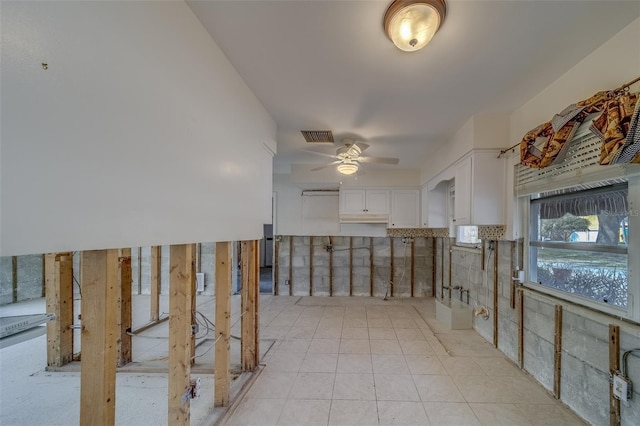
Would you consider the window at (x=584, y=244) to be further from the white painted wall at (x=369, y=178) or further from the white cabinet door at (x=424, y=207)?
the white painted wall at (x=369, y=178)

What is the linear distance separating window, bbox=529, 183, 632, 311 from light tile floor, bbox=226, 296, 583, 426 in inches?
43.3

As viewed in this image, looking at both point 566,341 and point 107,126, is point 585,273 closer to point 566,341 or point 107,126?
point 566,341

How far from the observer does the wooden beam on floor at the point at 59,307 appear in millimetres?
3166

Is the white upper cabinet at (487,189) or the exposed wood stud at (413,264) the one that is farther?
the exposed wood stud at (413,264)

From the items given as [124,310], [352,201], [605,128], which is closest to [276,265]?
[352,201]

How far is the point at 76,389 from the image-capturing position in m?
2.77

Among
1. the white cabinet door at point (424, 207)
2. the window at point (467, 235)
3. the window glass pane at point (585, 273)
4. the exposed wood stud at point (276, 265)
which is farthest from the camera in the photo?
the exposed wood stud at point (276, 265)

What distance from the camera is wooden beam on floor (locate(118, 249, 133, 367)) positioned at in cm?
325

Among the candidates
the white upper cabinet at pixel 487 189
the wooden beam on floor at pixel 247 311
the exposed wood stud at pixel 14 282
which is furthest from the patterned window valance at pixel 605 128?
the exposed wood stud at pixel 14 282

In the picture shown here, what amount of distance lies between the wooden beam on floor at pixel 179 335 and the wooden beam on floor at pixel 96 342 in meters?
0.50

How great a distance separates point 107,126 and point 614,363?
3310 mm

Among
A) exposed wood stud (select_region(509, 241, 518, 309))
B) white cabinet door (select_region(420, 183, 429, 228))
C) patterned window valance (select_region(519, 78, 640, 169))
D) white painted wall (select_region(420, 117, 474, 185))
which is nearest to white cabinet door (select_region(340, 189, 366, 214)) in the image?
white cabinet door (select_region(420, 183, 429, 228))

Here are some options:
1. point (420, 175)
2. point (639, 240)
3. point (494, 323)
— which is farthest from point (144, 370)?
point (420, 175)

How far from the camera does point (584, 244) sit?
2318 millimetres
